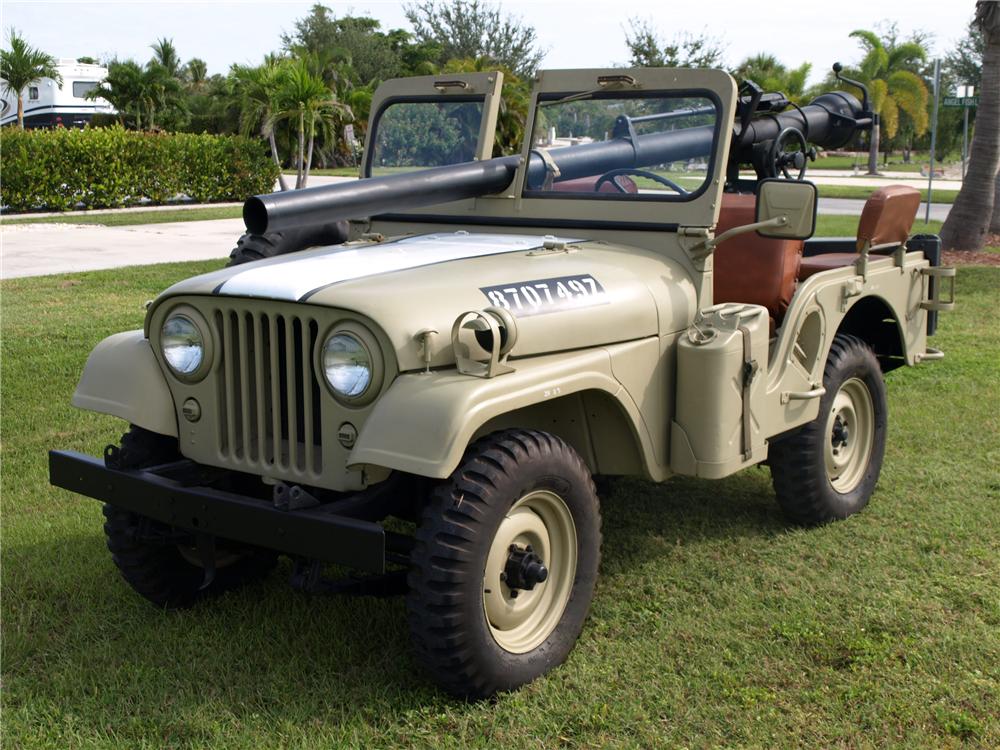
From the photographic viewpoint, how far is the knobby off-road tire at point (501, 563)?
3213 mm

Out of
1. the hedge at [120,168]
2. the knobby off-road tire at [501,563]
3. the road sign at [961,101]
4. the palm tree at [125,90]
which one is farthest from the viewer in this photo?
the palm tree at [125,90]

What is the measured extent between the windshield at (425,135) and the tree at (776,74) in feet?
92.2

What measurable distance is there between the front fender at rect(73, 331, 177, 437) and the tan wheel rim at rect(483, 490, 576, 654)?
1208 mm

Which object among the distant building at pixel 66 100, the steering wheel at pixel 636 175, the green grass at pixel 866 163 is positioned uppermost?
the distant building at pixel 66 100

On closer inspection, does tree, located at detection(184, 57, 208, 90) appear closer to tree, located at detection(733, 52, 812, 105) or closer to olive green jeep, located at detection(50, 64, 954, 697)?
tree, located at detection(733, 52, 812, 105)

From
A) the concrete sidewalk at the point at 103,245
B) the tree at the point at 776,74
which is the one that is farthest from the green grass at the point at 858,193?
the concrete sidewalk at the point at 103,245

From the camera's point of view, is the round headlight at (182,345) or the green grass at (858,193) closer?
the round headlight at (182,345)

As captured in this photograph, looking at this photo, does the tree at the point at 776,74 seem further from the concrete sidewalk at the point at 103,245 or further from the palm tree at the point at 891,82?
the concrete sidewalk at the point at 103,245

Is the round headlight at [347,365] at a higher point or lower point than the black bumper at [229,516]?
higher

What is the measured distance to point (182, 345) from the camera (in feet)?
12.3

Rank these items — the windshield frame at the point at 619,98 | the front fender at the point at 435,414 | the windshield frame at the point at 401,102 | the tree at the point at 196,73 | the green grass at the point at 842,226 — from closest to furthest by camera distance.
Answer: the front fender at the point at 435,414, the windshield frame at the point at 619,98, the windshield frame at the point at 401,102, the green grass at the point at 842,226, the tree at the point at 196,73

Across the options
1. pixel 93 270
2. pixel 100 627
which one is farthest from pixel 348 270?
pixel 93 270

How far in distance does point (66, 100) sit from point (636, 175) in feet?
142

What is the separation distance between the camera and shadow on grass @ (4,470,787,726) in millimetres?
3486
